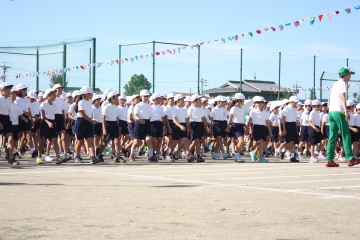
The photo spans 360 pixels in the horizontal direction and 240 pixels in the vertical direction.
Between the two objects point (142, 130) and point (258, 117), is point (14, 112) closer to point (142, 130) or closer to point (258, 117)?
point (142, 130)

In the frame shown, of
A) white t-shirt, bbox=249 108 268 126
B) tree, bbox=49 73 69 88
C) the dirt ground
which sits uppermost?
tree, bbox=49 73 69 88


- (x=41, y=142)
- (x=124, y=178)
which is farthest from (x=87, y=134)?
(x=124, y=178)

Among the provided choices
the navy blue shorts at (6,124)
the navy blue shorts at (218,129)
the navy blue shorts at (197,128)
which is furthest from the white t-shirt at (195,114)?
the navy blue shorts at (6,124)

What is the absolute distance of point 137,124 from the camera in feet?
59.3

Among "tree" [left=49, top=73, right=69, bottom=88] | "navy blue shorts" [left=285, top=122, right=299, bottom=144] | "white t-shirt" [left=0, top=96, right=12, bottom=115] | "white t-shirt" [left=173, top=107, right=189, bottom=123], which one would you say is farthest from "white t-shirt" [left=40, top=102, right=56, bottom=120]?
"tree" [left=49, top=73, right=69, bottom=88]

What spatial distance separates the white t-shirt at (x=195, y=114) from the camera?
19.6 m

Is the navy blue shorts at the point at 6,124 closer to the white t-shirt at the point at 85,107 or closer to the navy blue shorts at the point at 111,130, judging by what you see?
the white t-shirt at the point at 85,107

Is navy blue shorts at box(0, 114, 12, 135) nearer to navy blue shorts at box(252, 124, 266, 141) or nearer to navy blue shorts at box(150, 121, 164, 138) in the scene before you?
navy blue shorts at box(150, 121, 164, 138)

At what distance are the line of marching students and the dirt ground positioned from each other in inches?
170

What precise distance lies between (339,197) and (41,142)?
10780 millimetres

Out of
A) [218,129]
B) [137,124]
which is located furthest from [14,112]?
[218,129]

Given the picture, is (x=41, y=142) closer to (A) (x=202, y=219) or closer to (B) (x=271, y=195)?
(B) (x=271, y=195)

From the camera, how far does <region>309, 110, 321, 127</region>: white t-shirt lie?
70.1ft

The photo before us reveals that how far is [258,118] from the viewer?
768 inches
